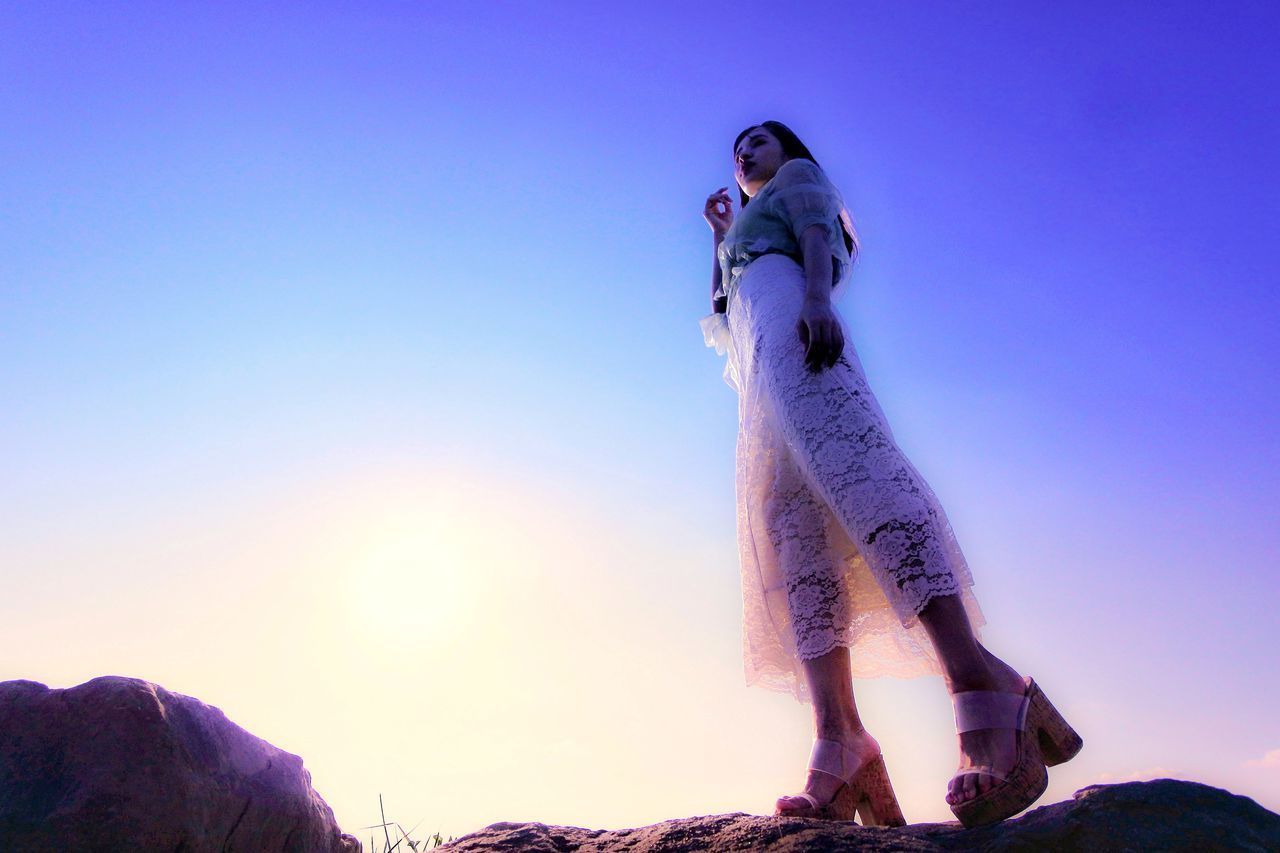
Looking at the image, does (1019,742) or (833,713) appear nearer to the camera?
(1019,742)

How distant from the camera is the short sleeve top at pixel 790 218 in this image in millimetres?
2879


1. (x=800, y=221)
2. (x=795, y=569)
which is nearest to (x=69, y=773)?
(x=795, y=569)

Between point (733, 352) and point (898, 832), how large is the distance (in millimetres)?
1830

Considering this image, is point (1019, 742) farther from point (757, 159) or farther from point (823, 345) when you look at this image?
point (757, 159)

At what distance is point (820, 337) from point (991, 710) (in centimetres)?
108

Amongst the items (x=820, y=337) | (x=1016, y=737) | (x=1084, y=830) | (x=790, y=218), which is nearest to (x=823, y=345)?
(x=820, y=337)

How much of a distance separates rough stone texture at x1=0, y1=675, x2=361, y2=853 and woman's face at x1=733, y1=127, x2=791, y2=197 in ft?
8.30

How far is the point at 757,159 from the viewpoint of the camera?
3326 millimetres

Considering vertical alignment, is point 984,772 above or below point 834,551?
below

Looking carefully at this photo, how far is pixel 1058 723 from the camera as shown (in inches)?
81.3

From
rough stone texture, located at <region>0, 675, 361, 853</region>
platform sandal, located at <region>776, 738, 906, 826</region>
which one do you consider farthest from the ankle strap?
rough stone texture, located at <region>0, 675, 361, 853</region>

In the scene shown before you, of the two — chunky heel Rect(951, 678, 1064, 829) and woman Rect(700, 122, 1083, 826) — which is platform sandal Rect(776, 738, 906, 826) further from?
chunky heel Rect(951, 678, 1064, 829)

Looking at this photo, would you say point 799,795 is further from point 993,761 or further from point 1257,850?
point 1257,850

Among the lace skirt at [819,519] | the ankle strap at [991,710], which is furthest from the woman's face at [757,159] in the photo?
the ankle strap at [991,710]
